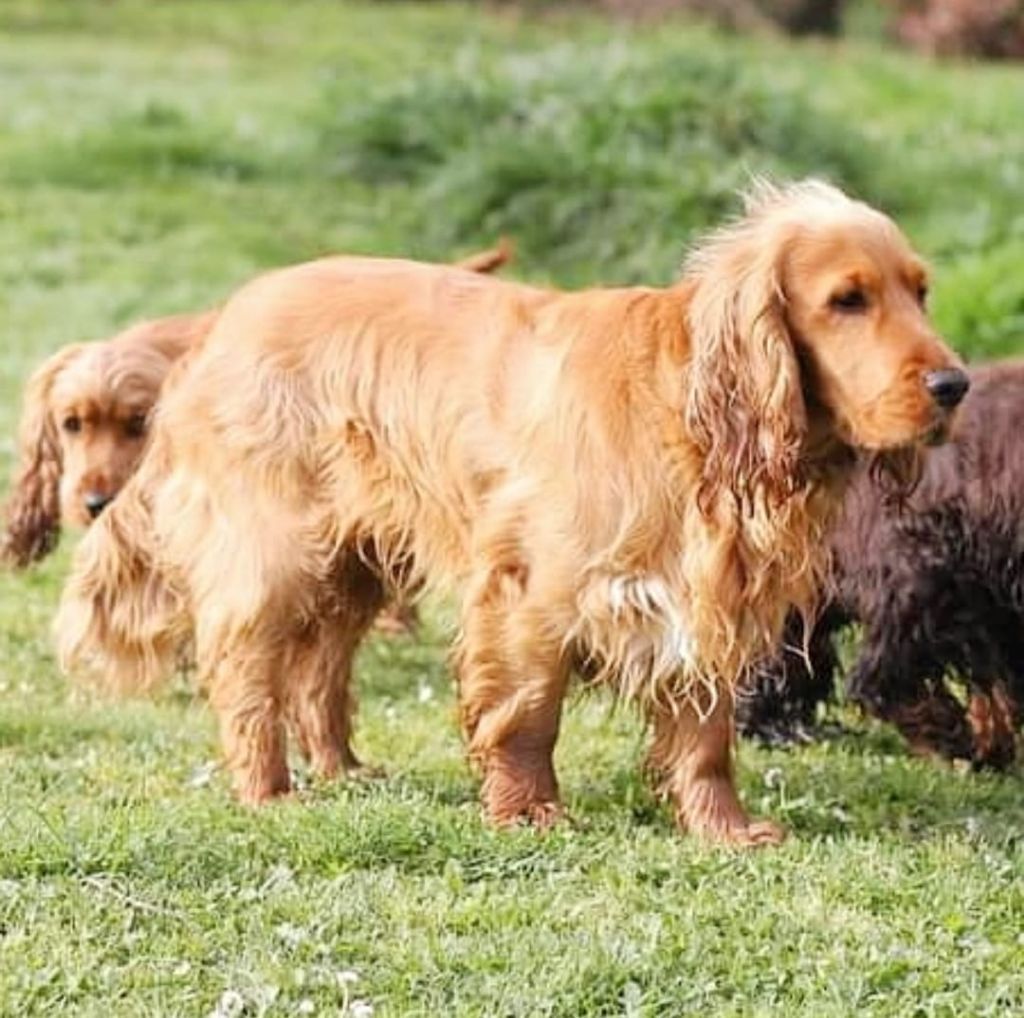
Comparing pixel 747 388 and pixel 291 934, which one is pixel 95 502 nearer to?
pixel 747 388

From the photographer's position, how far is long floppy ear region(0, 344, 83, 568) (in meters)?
8.86

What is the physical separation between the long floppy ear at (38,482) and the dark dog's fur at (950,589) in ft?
8.96

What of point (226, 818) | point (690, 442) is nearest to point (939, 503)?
point (690, 442)

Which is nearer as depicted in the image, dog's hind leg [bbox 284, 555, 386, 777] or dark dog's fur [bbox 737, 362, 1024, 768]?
dog's hind leg [bbox 284, 555, 386, 777]

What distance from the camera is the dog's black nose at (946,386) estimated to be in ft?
18.2

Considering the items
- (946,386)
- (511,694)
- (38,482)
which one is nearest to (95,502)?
(38,482)

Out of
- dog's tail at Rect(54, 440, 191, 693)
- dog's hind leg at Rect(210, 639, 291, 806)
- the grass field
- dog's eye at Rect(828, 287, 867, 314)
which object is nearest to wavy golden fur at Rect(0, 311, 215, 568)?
the grass field

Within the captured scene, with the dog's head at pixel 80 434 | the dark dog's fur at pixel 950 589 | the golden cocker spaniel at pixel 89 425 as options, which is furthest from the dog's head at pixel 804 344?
the dog's head at pixel 80 434

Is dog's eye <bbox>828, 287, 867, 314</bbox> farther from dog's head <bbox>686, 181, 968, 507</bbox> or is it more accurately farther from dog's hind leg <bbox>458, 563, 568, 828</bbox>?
dog's hind leg <bbox>458, 563, 568, 828</bbox>

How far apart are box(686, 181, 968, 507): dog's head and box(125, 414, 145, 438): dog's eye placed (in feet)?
10.3

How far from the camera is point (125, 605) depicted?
6.97 metres

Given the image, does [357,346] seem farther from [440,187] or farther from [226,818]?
[440,187]

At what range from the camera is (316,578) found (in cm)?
649

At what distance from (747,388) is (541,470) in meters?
0.56
